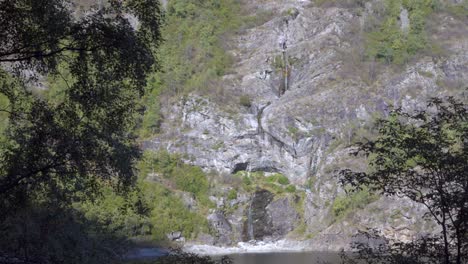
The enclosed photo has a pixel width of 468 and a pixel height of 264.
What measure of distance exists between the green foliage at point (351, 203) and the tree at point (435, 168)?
1786 inches

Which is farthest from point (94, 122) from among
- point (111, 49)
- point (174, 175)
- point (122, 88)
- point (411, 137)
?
point (174, 175)

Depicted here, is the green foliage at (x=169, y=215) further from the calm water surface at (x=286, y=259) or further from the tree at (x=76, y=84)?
the tree at (x=76, y=84)

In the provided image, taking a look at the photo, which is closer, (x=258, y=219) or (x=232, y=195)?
(x=258, y=219)

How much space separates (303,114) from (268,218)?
48.1 feet

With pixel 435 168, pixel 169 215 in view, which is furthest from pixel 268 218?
pixel 435 168

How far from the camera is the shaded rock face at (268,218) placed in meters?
54.6

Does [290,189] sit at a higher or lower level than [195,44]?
lower

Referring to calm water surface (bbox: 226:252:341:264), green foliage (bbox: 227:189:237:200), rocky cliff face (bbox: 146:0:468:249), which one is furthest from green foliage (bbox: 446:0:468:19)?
calm water surface (bbox: 226:252:341:264)

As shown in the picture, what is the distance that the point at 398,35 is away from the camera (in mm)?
72125

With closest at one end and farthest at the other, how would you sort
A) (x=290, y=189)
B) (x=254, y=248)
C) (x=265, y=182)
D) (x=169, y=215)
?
(x=254, y=248) < (x=169, y=215) < (x=290, y=189) < (x=265, y=182)

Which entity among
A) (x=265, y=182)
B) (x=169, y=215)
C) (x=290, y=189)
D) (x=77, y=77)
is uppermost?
(x=265, y=182)

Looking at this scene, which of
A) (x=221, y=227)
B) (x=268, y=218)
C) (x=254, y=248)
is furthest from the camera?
(x=268, y=218)

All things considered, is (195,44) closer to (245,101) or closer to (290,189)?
(245,101)

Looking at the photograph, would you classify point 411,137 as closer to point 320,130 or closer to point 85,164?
point 85,164
